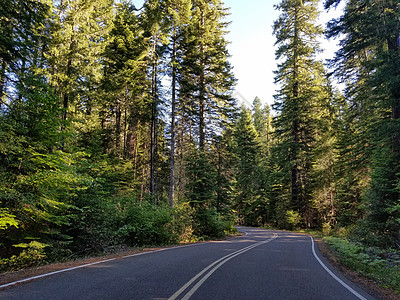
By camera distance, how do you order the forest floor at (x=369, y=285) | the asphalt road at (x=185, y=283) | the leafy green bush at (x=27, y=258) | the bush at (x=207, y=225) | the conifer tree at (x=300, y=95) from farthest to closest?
the conifer tree at (x=300, y=95)
the bush at (x=207, y=225)
the leafy green bush at (x=27, y=258)
the forest floor at (x=369, y=285)
the asphalt road at (x=185, y=283)

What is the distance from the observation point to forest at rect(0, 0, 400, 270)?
8.39 metres

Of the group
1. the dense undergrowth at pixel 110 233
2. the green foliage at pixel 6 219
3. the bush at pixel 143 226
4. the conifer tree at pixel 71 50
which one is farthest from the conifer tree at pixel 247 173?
the green foliage at pixel 6 219

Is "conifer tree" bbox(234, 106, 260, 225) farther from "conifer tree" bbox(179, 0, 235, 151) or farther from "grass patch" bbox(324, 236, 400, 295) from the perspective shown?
"grass patch" bbox(324, 236, 400, 295)

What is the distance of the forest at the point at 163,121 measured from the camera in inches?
330

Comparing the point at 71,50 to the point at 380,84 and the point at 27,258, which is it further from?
the point at 380,84

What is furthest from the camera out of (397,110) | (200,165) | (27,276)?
(200,165)

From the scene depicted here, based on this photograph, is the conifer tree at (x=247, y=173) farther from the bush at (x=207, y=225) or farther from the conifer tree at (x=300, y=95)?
the bush at (x=207, y=225)

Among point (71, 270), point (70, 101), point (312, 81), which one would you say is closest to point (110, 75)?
point (70, 101)

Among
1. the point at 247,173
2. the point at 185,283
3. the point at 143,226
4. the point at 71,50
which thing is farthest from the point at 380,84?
the point at 247,173

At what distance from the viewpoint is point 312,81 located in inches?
1103

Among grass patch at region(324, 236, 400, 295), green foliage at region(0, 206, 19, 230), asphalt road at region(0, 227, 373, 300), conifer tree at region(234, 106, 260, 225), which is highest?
conifer tree at region(234, 106, 260, 225)

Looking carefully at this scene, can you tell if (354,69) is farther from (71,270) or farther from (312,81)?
(71,270)

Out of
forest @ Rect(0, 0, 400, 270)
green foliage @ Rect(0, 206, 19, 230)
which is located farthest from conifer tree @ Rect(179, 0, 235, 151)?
green foliage @ Rect(0, 206, 19, 230)

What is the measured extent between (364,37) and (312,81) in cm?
1517
